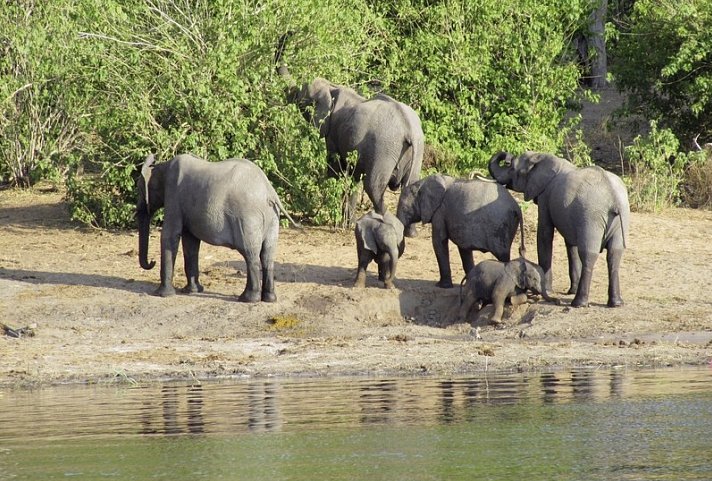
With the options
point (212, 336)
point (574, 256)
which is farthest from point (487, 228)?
point (212, 336)

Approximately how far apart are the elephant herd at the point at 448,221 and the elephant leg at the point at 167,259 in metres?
0.01

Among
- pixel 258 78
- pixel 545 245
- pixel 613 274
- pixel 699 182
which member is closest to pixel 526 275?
pixel 545 245

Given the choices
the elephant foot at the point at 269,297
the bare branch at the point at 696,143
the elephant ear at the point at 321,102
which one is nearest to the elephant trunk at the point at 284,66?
the elephant ear at the point at 321,102

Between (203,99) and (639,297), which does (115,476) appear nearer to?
(639,297)

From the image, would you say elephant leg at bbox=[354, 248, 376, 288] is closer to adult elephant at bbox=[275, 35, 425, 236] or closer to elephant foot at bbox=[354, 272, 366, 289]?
elephant foot at bbox=[354, 272, 366, 289]

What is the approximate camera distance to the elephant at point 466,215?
634 inches

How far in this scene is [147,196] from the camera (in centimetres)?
1633

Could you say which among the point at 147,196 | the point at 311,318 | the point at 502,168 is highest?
the point at 502,168

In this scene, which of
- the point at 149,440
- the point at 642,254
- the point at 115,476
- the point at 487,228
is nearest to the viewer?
the point at 115,476

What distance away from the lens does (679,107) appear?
24.5m

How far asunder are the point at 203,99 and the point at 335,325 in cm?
440

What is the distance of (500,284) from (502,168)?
2066mm

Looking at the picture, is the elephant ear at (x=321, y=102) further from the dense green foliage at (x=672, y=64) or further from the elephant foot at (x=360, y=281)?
the dense green foliage at (x=672, y=64)

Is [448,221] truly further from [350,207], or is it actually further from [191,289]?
[350,207]
